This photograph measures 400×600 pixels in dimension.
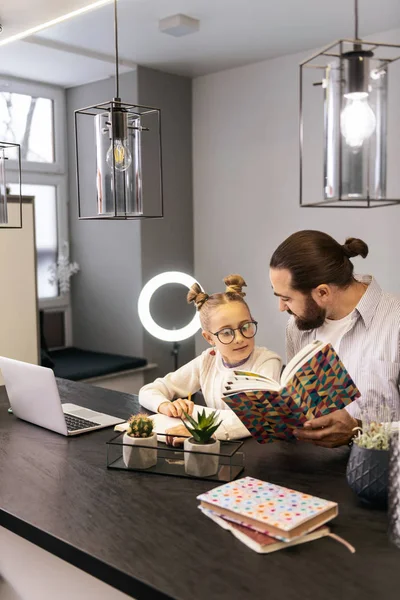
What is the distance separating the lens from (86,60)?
403 cm

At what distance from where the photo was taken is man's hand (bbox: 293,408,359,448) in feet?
5.21

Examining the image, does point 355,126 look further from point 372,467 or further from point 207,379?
point 207,379

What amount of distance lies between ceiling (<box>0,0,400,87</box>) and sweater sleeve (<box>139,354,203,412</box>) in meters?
1.58

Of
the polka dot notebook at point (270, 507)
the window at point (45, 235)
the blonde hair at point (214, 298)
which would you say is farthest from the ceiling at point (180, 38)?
the polka dot notebook at point (270, 507)

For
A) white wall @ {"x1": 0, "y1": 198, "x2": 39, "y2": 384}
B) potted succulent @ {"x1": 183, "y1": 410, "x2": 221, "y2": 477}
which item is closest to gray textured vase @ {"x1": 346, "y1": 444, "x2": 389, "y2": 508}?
potted succulent @ {"x1": 183, "y1": 410, "x2": 221, "y2": 477}

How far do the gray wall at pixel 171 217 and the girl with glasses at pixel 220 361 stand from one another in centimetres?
238

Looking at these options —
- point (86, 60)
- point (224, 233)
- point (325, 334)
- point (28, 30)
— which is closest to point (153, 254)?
point (224, 233)

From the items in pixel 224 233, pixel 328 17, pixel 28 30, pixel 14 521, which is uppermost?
pixel 328 17

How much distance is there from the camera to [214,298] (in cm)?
195

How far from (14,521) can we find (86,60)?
130 inches

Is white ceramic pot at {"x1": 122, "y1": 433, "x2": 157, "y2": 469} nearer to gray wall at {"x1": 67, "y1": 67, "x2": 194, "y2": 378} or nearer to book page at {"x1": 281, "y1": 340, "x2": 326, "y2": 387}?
book page at {"x1": 281, "y1": 340, "x2": 326, "y2": 387}

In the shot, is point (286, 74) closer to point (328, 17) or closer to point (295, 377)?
→ point (328, 17)

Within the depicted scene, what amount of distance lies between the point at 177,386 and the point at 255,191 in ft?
8.07

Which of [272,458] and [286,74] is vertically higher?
[286,74]
